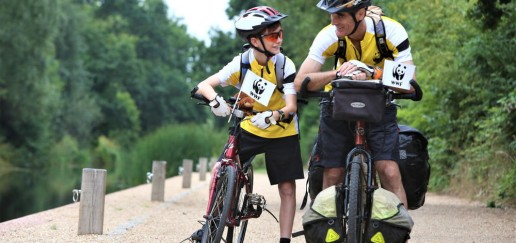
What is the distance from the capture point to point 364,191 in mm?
6555

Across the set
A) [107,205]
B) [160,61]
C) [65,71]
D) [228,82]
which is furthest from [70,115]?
[228,82]

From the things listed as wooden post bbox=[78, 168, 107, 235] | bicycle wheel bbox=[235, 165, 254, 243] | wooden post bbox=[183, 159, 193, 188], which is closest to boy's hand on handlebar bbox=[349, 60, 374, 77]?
bicycle wheel bbox=[235, 165, 254, 243]

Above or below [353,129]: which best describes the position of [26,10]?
above

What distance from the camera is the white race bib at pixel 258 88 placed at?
7328mm

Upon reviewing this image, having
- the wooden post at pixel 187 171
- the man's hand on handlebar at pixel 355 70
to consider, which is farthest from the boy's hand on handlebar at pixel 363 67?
Result: the wooden post at pixel 187 171

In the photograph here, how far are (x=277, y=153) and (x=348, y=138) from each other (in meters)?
0.89

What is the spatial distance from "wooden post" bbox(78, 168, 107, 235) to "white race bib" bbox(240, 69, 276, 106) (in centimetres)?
381

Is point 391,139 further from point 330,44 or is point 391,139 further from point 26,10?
point 26,10

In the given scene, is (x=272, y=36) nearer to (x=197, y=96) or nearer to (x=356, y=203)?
(x=197, y=96)

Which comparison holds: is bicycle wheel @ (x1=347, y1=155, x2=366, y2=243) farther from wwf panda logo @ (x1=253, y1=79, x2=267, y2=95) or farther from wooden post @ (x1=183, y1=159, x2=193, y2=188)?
wooden post @ (x1=183, y1=159, x2=193, y2=188)

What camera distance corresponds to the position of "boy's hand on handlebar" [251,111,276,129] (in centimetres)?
719

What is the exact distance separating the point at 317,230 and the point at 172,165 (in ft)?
84.6

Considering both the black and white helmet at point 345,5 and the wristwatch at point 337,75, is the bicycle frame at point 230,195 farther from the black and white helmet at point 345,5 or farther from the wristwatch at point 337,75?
the black and white helmet at point 345,5

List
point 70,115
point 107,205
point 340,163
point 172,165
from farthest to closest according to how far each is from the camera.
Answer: point 70,115 → point 172,165 → point 107,205 → point 340,163
